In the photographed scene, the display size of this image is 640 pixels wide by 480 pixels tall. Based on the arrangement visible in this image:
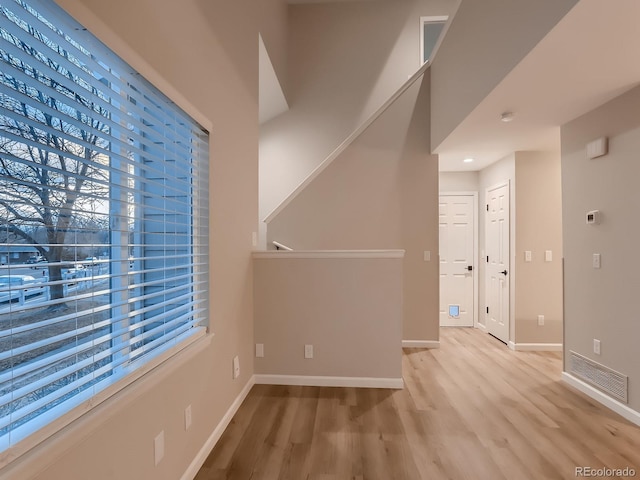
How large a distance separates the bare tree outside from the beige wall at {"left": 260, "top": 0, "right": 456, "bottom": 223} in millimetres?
3667

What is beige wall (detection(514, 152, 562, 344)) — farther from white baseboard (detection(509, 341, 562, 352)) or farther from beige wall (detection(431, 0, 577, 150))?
beige wall (detection(431, 0, 577, 150))

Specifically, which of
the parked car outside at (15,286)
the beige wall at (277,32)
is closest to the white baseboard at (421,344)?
the beige wall at (277,32)

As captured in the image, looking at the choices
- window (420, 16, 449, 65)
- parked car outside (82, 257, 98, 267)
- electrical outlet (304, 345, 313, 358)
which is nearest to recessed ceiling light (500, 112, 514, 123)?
window (420, 16, 449, 65)

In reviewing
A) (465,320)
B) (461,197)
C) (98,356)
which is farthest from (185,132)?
(465,320)

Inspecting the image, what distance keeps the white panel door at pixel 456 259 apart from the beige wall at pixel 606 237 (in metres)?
1.99

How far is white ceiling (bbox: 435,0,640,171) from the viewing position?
63.7 inches

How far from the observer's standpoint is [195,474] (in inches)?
69.0

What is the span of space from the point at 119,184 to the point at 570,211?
3.49 m

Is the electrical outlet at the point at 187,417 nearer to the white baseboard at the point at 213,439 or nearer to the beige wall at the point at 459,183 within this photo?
the white baseboard at the point at 213,439

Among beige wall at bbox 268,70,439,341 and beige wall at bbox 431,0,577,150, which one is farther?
beige wall at bbox 268,70,439,341

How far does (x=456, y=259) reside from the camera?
507 cm

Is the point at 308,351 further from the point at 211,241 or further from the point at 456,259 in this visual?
the point at 456,259

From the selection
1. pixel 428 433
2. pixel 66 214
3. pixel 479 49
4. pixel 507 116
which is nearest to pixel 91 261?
pixel 66 214

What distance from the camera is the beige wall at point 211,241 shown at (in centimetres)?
105
